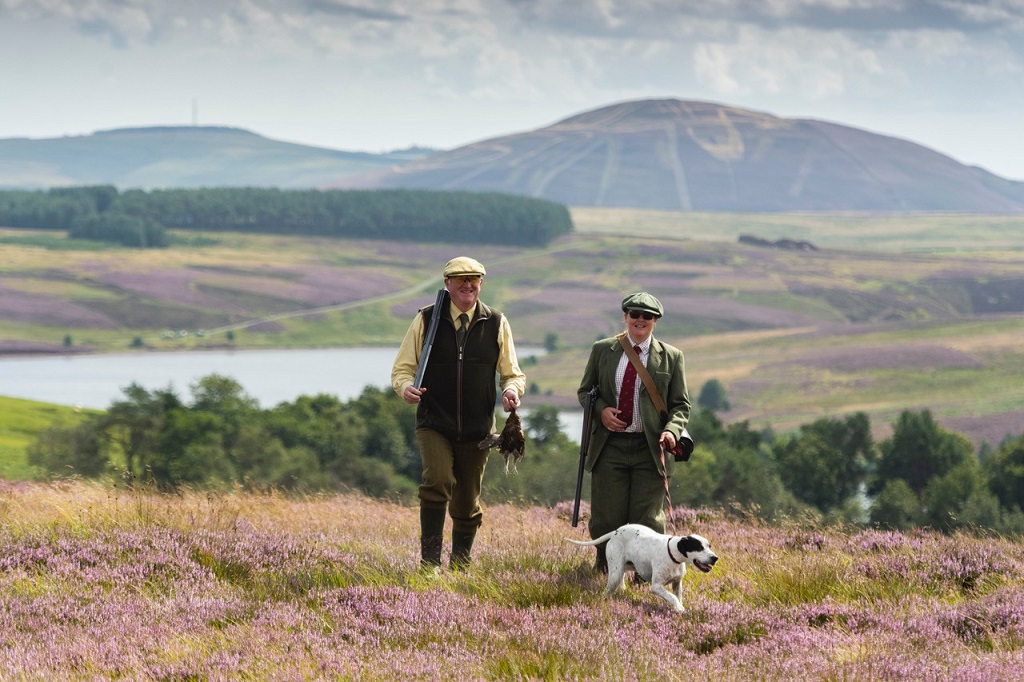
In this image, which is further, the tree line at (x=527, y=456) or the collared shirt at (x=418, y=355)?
the tree line at (x=527, y=456)

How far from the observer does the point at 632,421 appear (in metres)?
9.55

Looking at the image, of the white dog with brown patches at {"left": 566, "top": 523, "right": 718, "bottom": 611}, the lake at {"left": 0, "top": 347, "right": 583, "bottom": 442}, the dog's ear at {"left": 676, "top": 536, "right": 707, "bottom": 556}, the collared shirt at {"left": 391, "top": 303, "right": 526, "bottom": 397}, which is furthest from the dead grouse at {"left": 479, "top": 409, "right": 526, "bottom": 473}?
the lake at {"left": 0, "top": 347, "right": 583, "bottom": 442}

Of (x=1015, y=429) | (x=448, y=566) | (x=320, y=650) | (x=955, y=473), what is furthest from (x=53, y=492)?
(x=1015, y=429)

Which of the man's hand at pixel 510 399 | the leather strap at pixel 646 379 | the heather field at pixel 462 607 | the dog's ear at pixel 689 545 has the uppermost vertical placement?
the leather strap at pixel 646 379

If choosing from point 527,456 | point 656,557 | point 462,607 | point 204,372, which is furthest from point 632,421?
point 204,372

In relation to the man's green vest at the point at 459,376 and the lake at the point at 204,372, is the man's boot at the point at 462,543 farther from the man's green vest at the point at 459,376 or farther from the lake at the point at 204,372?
the lake at the point at 204,372

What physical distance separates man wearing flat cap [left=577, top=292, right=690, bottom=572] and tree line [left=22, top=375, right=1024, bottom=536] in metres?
52.3

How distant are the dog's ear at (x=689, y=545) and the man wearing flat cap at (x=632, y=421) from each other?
1.08 m

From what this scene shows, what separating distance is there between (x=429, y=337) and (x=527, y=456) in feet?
218

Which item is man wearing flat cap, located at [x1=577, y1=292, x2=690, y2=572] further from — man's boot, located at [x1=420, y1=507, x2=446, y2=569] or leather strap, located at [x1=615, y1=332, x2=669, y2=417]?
man's boot, located at [x1=420, y1=507, x2=446, y2=569]

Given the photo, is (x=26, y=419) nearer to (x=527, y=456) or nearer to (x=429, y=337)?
(x=527, y=456)

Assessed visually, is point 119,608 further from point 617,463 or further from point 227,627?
point 617,463

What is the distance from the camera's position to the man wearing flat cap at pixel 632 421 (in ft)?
31.0

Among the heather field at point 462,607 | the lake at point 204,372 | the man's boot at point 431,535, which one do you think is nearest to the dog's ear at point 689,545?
the heather field at point 462,607
